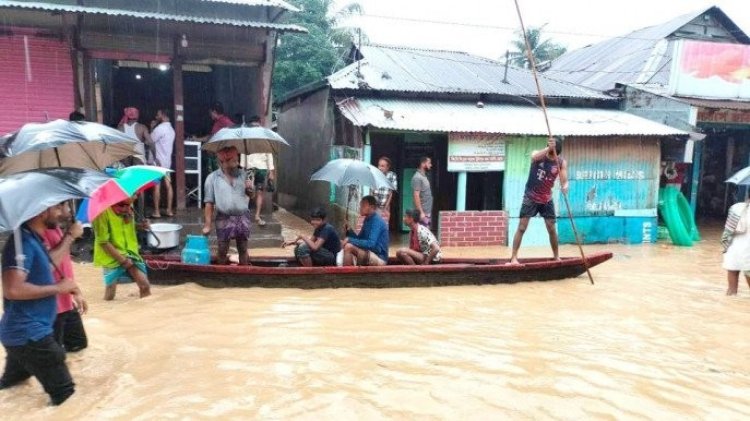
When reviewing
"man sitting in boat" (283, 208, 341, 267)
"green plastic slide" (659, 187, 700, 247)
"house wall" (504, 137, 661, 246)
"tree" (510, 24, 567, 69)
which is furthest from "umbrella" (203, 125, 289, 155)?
"tree" (510, 24, 567, 69)

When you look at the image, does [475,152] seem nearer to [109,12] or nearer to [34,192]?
[109,12]

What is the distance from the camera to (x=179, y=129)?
1020cm

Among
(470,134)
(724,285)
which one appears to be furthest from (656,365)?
(470,134)

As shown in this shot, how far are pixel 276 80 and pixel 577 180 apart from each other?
13604mm

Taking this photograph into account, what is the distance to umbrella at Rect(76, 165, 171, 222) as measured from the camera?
5.10 m

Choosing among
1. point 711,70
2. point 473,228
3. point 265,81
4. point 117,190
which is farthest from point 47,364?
point 711,70

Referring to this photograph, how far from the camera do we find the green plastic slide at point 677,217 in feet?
39.8

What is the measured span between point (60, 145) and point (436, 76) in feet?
29.3

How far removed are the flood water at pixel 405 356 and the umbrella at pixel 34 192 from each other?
1.31 m

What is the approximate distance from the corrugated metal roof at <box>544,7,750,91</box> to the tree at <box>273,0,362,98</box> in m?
8.40

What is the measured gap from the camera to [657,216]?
499 inches

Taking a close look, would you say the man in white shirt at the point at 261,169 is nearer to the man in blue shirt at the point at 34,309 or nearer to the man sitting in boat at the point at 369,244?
the man sitting in boat at the point at 369,244

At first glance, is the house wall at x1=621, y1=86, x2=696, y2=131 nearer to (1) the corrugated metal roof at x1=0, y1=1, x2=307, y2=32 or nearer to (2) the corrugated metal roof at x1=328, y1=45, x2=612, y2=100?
(2) the corrugated metal roof at x1=328, y1=45, x2=612, y2=100

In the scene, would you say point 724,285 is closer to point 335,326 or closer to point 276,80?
point 335,326
